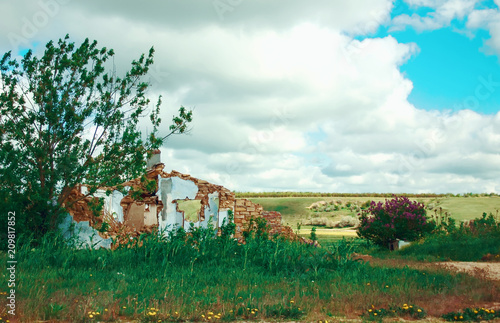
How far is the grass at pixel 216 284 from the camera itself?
23.1 ft

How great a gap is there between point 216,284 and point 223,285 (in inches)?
6.9

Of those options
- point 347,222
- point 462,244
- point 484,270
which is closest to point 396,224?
point 462,244

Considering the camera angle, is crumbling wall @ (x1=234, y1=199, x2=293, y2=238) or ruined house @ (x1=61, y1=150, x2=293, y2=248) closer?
ruined house @ (x1=61, y1=150, x2=293, y2=248)

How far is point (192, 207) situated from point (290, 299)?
1248cm

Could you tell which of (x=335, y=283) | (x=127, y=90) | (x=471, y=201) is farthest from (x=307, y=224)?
(x=335, y=283)

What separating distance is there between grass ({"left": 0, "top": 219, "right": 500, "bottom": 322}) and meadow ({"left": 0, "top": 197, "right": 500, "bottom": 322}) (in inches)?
0.9

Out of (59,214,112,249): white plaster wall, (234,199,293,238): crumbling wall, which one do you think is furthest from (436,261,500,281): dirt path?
(59,214,112,249): white plaster wall

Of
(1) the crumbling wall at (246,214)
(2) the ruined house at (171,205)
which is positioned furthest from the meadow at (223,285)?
(1) the crumbling wall at (246,214)

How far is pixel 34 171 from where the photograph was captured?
13477 mm

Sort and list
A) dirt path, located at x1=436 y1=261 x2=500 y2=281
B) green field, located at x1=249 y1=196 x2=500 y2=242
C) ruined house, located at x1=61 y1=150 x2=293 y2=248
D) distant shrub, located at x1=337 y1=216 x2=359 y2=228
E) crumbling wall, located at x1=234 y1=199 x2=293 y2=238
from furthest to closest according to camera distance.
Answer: green field, located at x1=249 y1=196 x2=500 y2=242, distant shrub, located at x1=337 y1=216 x2=359 y2=228, crumbling wall, located at x1=234 y1=199 x2=293 y2=238, ruined house, located at x1=61 y1=150 x2=293 y2=248, dirt path, located at x1=436 y1=261 x2=500 y2=281

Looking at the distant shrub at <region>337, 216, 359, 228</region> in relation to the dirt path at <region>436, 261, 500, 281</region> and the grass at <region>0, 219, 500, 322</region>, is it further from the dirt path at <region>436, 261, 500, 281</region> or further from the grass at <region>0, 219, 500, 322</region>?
the grass at <region>0, 219, 500, 322</region>

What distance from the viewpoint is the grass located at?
7047 mm

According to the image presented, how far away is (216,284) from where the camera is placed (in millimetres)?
9156

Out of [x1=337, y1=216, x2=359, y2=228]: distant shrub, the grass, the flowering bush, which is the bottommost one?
[x1=337, y1=216, x2=359, y2=228]: distant shrub
